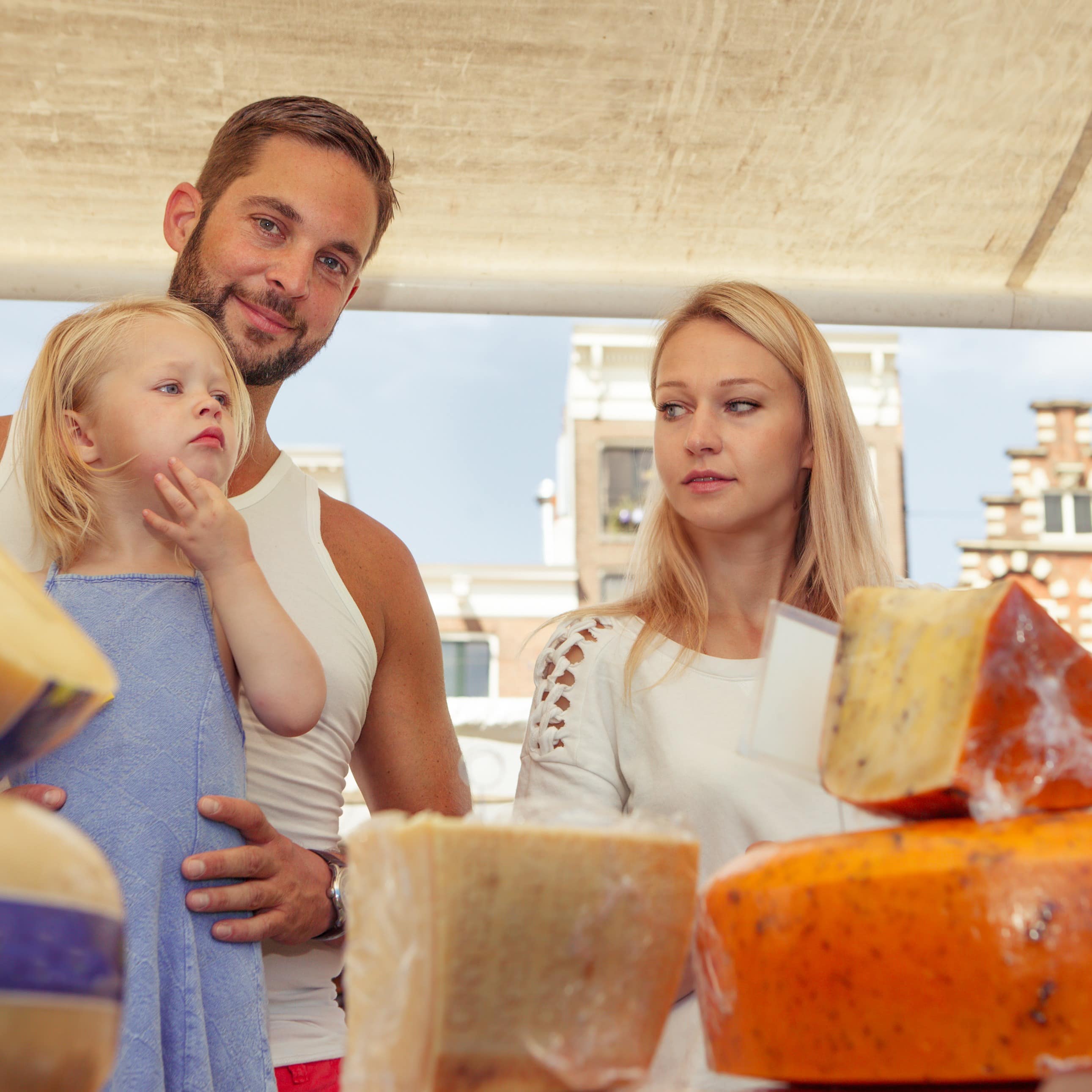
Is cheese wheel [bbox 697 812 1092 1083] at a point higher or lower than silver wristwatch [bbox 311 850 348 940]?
higher

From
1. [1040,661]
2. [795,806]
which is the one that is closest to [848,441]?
[795,806]

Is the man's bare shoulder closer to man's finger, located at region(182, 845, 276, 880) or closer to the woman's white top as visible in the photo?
the woman's white top

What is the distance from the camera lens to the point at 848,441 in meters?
1.81

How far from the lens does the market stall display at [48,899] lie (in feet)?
1.33

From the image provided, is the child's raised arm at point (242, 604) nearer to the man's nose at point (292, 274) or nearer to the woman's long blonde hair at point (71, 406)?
the woman's long blonde hair at point (71, 406)

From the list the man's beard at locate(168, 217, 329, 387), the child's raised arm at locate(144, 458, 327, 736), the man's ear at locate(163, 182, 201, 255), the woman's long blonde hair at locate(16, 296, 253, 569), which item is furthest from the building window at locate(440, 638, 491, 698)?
the child's raised arm at locate(144, 458, 327, 736)

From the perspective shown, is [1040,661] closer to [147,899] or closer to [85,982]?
[85,982]

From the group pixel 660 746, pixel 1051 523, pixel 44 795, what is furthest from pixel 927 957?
pixel 1051 523

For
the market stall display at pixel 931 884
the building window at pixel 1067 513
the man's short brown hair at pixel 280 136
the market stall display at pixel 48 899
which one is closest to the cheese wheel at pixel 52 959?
the market stall display at pixel 48 899

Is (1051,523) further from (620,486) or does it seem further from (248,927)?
(248,927)

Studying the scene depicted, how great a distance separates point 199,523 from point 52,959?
912 mm

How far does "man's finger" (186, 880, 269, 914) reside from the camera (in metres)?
1.13

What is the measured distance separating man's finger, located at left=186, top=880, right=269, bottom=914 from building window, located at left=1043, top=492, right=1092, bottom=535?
2034 cm

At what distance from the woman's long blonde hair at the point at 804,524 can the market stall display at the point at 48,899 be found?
48.5 inches
